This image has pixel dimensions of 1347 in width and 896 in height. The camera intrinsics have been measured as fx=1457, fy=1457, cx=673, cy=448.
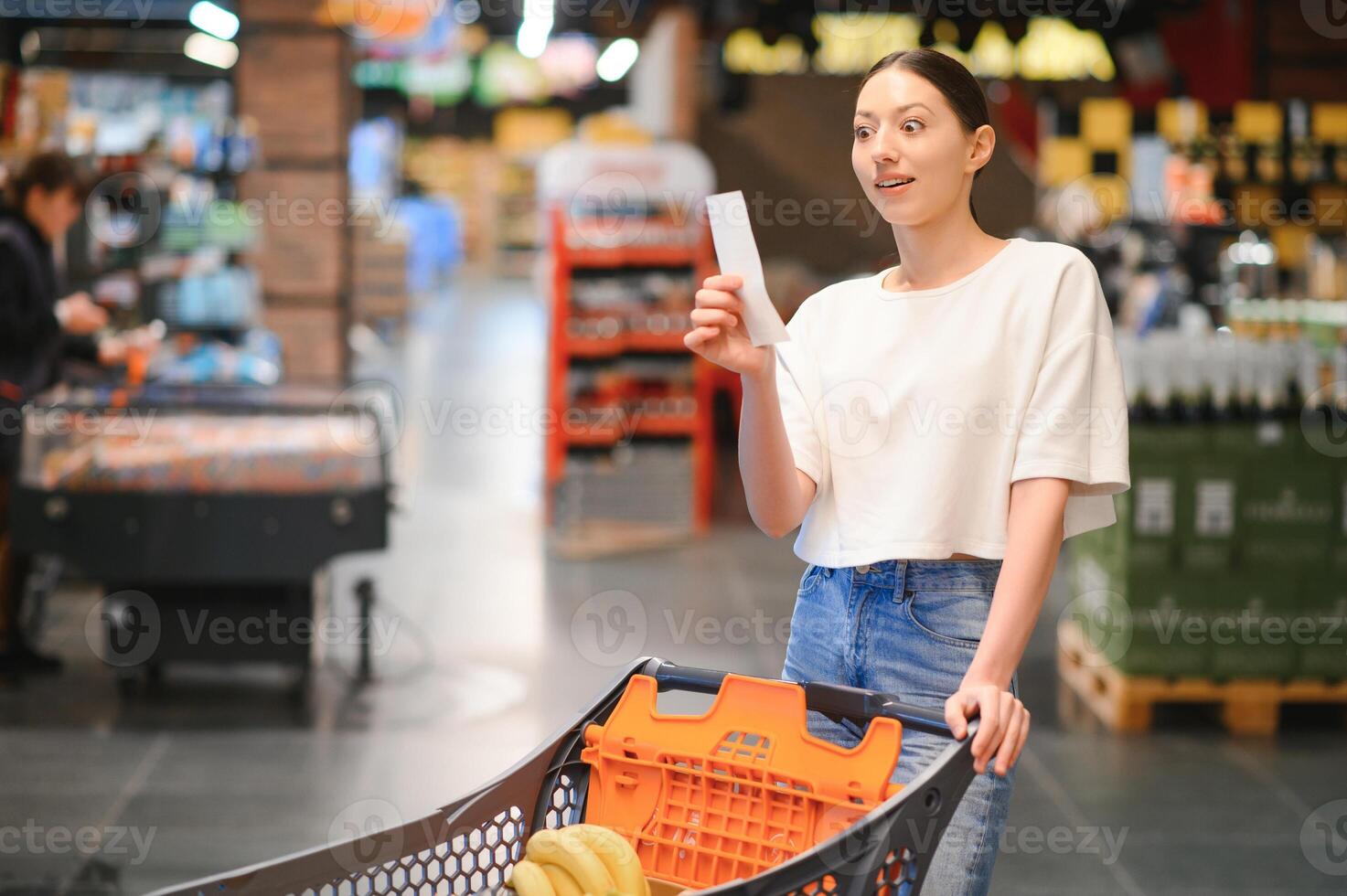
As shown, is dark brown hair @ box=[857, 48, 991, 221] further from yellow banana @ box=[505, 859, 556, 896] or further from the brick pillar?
the brick pillar

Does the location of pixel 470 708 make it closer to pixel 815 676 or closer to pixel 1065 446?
pixel 815 676

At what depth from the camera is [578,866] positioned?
165 centimetres

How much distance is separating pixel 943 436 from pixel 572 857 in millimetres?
680

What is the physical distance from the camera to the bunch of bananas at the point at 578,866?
1.64 meters

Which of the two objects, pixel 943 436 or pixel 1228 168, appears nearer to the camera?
pixel 943 436

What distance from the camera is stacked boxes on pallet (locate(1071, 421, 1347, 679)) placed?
16.1 ft

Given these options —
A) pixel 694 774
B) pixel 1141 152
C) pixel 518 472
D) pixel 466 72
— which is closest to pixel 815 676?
pixel 694 774

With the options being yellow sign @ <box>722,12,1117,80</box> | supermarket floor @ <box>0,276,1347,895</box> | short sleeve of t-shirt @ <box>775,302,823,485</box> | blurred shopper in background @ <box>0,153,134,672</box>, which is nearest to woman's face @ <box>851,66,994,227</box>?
short sleeve of t-shirt @ <box>775,302,823,485</box>

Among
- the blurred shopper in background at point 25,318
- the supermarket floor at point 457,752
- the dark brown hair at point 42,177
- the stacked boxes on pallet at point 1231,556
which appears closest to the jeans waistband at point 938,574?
the supermarket floor at point 457,752

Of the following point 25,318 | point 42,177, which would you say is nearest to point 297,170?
point 42,177

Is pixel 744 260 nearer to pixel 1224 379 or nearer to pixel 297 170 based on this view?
pixel 1224 379

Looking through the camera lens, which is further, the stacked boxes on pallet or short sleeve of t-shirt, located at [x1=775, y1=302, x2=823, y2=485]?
the stacked boxes on pallet

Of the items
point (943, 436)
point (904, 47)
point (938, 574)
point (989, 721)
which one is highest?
point (904, 47)

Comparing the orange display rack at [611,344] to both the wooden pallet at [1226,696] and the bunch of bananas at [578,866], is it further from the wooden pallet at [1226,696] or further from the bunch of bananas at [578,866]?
the bunch of bananas at [578,866]
